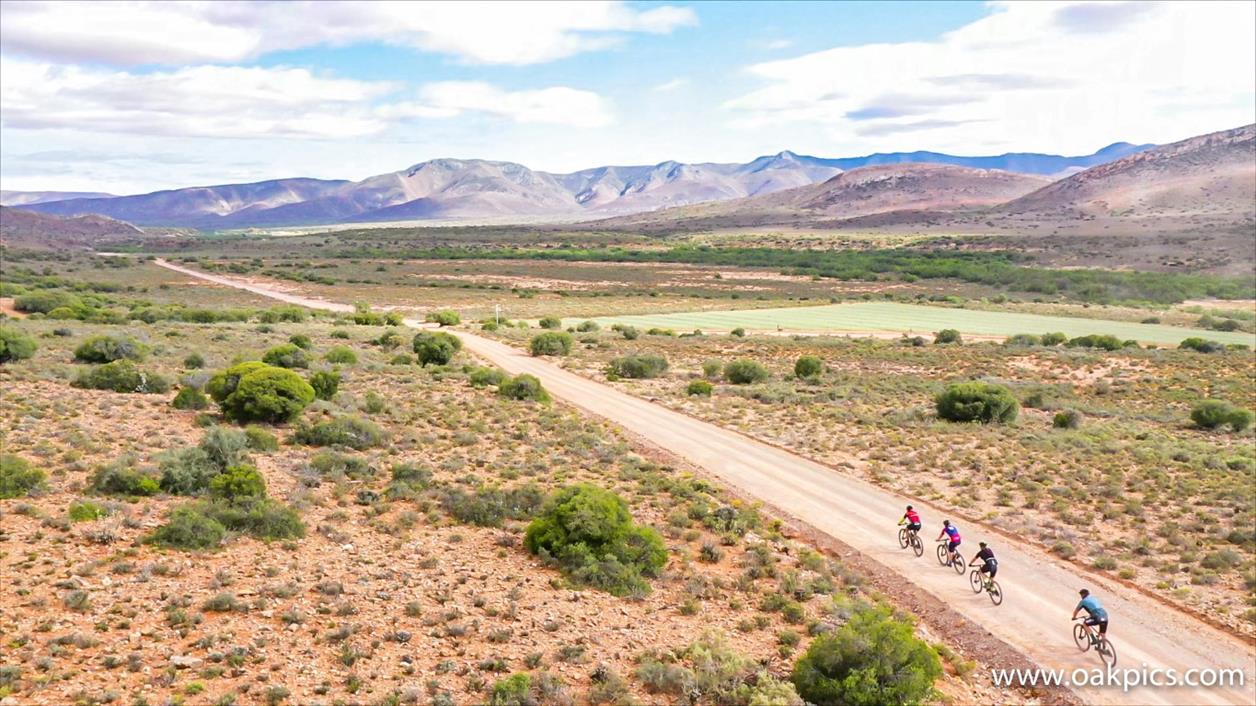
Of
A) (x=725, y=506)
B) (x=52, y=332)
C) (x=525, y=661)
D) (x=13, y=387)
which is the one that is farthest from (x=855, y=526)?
(x=52, y=332)

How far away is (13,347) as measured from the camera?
116 ft

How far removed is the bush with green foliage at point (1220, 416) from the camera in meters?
36.0

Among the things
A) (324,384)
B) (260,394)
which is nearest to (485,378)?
(324,384)

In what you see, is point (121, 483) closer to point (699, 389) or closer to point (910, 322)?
point (699, 389)

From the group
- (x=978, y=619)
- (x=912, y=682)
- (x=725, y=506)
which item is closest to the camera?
(x=912, y=682)

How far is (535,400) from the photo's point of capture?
3650 cm

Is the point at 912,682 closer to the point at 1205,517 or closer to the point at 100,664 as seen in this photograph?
the point at 100,664

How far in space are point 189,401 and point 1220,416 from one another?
40.6m

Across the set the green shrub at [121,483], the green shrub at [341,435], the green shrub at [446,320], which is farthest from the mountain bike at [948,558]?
the green shrub at [446,320]

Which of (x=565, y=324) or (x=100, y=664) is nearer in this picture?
(x=100, y=664)

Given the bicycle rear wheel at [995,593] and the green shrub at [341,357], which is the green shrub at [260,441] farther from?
the bicycle rear wheel at [995,593]

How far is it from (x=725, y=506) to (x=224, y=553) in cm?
1160

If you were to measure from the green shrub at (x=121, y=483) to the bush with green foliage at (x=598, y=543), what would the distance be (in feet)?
29.4

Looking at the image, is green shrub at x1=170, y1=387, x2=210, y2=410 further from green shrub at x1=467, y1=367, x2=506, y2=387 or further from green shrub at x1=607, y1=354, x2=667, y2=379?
green shrub at x1=607, y1=354, x2=667, y2=379
